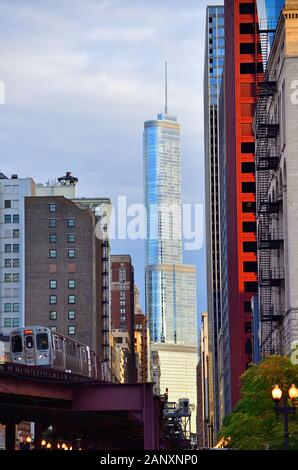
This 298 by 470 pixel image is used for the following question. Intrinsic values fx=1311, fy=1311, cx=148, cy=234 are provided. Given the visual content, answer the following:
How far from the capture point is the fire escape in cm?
9100

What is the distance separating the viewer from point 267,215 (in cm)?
9431

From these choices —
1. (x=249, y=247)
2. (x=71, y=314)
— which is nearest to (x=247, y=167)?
(x=249, y=247)

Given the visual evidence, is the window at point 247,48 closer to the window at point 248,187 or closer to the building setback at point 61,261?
the window at point 248,187

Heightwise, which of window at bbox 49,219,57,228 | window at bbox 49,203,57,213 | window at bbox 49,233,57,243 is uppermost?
window at bbox 49,203,57,213

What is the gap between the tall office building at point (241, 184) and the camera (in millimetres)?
163875

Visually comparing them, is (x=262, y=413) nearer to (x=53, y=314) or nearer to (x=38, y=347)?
(x=38, y=347)

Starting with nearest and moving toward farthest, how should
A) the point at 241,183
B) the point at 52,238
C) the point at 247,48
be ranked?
the point at 247,48, the point at 241,183, the point at 52,238

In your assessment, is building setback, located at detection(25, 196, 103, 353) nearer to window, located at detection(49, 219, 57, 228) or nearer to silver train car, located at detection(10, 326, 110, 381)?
window, located at detection(49, 219, 57, 228)

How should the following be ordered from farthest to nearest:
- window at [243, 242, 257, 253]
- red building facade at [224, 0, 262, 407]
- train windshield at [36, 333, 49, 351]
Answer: window at [243, 242, 257, 253]
red building facade at [224, 0, 262, 407]
train windshield at [36, 333, 49, 351]

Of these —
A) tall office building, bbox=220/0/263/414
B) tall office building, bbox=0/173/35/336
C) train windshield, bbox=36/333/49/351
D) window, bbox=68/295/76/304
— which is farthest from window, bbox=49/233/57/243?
train windshield, bbox=36/333/49/351

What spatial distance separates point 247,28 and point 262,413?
109m

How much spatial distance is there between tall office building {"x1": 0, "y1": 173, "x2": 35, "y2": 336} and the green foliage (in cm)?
12439

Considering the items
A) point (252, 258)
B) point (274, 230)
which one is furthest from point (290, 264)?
point (252, 258)
